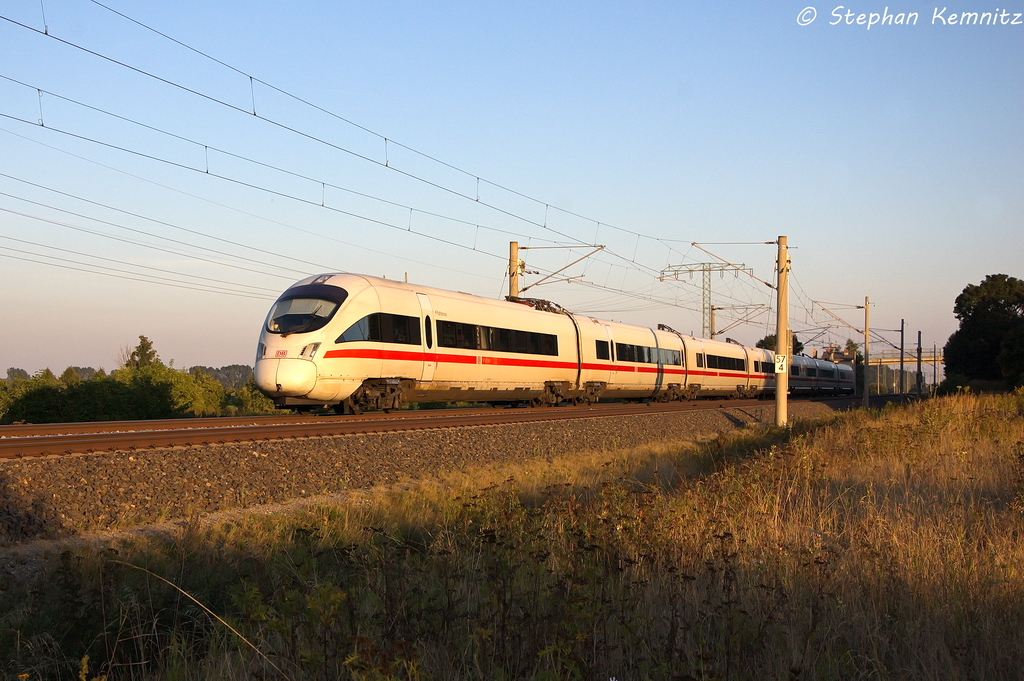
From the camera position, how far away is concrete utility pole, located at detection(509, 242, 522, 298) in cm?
2991

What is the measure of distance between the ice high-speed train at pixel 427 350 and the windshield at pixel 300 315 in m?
0.03

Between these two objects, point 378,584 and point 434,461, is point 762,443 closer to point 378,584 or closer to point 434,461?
point 434,461

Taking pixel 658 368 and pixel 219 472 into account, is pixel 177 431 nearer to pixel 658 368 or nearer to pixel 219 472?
pixel 219 472

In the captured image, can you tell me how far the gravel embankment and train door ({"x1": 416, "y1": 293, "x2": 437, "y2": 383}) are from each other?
Result: 397 centimetres

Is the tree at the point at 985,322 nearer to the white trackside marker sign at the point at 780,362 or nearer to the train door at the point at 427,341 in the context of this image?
the white trackside marker sign at the point at 780,362

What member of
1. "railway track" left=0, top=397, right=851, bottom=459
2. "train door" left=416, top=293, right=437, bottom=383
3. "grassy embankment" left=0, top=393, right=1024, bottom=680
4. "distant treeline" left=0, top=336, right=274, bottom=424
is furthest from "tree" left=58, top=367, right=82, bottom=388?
"grassy embankment" left=0, top=393, right=1024, bottom=680

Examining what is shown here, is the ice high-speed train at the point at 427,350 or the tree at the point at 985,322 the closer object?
the ice high-speed train at the point at 427,350

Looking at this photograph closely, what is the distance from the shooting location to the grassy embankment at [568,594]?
13.6ft

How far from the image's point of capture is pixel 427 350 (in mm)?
19375

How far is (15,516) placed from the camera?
23.9 ft

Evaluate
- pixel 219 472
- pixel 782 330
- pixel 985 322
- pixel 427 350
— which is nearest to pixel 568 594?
pixel 219 472

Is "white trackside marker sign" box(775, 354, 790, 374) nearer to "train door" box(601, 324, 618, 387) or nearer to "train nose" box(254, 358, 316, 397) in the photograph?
"train door" box(601, 324, 618, 387)

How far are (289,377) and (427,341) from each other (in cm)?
412

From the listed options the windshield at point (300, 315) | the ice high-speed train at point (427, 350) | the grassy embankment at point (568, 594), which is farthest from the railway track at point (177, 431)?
the grassy embankment at point (568, 594)
